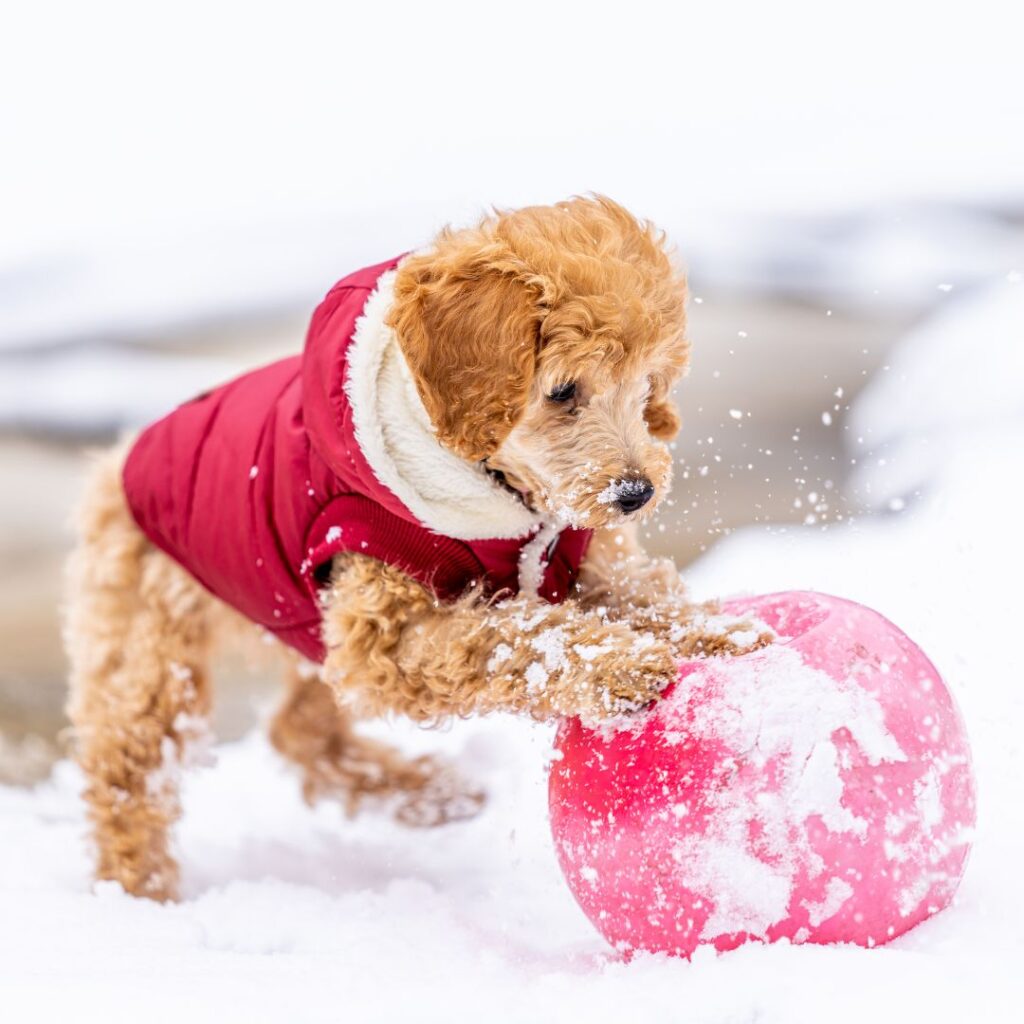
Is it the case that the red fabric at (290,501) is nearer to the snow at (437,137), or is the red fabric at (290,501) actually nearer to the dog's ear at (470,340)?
the dog's ear at (470,340)

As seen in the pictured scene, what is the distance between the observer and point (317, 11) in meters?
9.02

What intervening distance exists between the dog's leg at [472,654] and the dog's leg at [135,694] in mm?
841

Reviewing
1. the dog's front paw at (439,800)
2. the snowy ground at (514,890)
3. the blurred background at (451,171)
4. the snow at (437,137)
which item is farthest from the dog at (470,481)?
the snow at (437,137)

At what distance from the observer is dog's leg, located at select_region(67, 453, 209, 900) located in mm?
3531

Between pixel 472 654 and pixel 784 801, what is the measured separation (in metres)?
0.73

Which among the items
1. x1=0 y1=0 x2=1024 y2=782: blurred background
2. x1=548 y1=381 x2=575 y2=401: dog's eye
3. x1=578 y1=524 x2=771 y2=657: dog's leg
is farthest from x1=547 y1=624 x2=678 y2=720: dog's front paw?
x1=0 y1=0 x2=1024 y2=782: blurred background

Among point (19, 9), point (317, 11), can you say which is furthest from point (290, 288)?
point (19, 9)

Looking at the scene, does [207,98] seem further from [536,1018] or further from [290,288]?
[536,1018]

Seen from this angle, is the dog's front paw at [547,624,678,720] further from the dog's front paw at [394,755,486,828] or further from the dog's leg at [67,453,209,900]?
the dog's front paw at [394,755,486,828]

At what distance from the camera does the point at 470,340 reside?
2.56 metres

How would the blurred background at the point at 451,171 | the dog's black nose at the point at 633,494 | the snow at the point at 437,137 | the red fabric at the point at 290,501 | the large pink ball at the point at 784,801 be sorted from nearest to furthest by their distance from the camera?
the large pink ball at the point at 784,801
the dog's black nose at the point at 633,494
the red fabric at the point at 290,501
the blurred background at the point at 451,171
the snow at the point at 437,137

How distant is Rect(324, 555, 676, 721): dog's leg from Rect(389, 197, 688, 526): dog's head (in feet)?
0.84

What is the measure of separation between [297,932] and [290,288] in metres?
5.67

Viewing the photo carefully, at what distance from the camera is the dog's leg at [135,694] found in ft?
11.6
